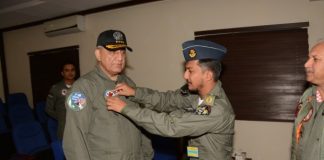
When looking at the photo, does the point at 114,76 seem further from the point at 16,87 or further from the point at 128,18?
the point at 16,87

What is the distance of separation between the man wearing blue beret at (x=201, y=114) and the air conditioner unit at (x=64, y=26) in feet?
12.1

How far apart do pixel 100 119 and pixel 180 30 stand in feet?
9.23

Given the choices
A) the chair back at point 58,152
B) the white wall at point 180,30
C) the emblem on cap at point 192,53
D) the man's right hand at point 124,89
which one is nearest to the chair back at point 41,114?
the white wall at point 180,30

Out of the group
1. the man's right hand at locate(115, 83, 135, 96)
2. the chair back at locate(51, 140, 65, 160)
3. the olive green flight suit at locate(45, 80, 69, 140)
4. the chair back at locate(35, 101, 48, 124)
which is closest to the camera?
the man's right hand at locate(115, 83, 135, 96)

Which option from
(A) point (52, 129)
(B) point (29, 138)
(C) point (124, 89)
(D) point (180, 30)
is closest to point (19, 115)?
(A) point (52, 129)

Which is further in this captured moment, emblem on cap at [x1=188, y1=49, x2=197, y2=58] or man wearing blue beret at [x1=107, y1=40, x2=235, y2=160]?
emblem on cap at [x1=188, y1=49, x2=197, y2=58]

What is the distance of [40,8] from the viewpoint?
5055mm

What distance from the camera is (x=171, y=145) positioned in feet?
12.4

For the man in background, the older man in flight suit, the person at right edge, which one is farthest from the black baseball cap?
the man in background

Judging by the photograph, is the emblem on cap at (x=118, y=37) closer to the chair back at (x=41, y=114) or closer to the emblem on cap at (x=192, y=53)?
the emblem on cap at (x=192, y=53)

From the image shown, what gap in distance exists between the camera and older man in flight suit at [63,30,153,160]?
5.74 ft

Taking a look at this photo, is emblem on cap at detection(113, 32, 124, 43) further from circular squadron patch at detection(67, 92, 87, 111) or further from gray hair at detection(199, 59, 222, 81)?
gray hair at detection(199, 59, 222, 81)

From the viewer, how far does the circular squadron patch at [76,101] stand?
69.1 inches

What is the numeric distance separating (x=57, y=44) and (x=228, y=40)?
3.87 meters
